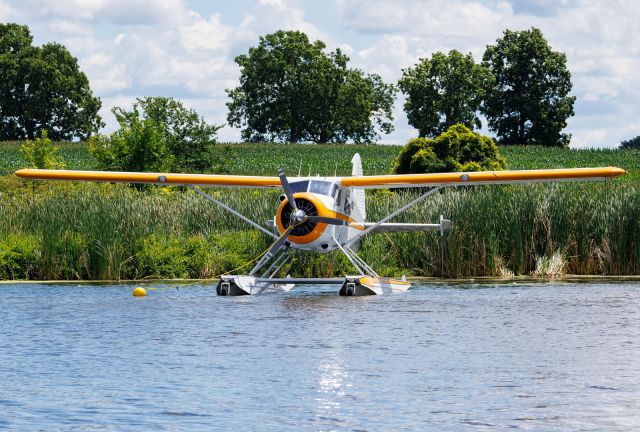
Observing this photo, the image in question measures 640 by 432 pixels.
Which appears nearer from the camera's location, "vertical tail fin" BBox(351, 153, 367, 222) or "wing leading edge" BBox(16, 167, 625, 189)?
"wing leading edge" BBox(16, 167, 625, 189)

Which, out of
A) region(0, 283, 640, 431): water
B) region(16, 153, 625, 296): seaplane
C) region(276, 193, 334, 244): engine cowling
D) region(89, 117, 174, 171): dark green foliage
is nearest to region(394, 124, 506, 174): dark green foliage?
region(89, 117, 174, 171): dark green foliage

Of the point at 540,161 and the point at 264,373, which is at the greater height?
the point at 540,161

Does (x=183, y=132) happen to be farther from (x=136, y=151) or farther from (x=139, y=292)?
(x=139, y=292)

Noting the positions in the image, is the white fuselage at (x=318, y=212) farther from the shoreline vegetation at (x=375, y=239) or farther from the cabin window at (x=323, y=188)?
the shoreline vegetation at (x=375, y=239)

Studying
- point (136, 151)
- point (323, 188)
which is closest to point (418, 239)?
point (323, 188)

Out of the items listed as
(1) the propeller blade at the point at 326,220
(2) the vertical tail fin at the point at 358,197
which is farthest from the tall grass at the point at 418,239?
(1) the propeller blade at the point at 326,220

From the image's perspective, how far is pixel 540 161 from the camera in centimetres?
5844

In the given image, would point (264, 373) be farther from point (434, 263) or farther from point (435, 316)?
point (434, 263)

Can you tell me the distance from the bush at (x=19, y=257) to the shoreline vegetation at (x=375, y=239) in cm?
2

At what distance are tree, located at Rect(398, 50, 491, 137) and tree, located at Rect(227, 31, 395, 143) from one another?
7.13 meters

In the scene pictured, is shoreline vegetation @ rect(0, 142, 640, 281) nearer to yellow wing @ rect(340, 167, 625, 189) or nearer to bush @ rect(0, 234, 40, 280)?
bush @ rect(0, 234, 40, 280)

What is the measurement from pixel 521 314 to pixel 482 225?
21.1ft

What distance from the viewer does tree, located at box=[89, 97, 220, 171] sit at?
34.2 metres

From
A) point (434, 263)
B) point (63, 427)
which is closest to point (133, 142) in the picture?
point (434, 263)
